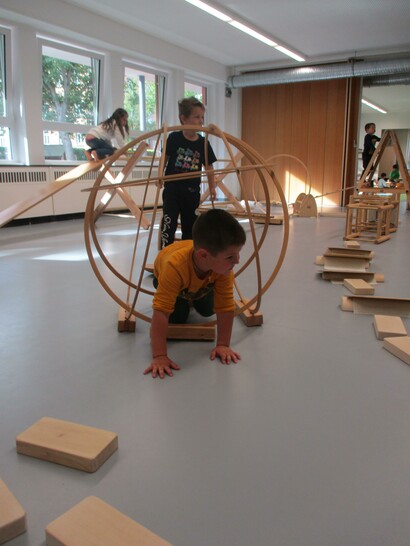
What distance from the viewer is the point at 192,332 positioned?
2086 millimetres

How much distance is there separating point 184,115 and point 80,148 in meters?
4.92

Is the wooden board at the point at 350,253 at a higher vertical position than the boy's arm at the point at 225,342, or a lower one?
higher

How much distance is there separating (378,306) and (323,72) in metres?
7.82

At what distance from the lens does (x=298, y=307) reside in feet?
8.38

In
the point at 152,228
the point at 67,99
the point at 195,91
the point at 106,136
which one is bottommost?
the point at 152,228

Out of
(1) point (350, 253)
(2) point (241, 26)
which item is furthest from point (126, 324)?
(2) point (241, 26)

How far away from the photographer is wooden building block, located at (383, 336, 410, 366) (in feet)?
6.00

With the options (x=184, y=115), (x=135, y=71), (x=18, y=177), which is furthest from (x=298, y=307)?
(x=135, y=71)

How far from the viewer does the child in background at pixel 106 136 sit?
17.8 feet

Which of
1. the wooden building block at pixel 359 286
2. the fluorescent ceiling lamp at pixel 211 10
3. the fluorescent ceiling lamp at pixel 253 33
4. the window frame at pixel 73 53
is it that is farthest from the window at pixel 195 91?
the wooden building block at pixel 359 286

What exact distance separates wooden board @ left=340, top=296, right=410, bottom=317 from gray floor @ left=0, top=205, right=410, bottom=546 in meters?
0.07

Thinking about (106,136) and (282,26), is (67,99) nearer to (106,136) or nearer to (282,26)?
(106,136)

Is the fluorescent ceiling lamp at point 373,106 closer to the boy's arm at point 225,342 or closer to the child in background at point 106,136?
the child in background at point 106,136

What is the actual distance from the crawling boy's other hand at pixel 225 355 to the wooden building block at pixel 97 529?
2.98 feet
